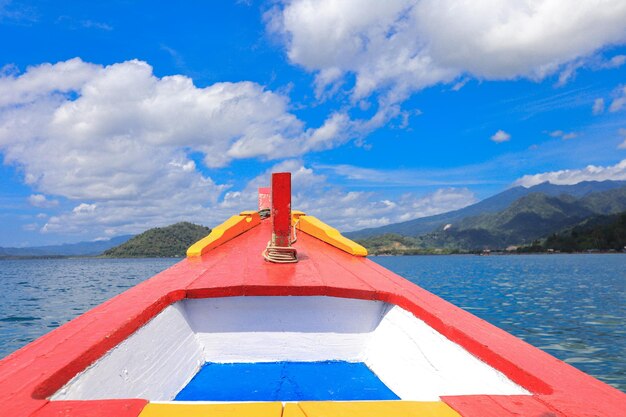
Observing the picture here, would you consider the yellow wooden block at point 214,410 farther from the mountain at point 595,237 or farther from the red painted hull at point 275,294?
the mountain at point 595,237

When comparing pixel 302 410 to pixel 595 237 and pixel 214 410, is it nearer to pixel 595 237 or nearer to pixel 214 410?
pixel 214 410

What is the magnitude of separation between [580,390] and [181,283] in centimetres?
289

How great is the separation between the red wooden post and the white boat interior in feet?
2.69

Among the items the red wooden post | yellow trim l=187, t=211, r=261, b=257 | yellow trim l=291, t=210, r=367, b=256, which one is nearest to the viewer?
the red wooden post

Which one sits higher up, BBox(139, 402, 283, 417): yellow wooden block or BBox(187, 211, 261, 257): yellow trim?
BBox(187, 211, 261, 257): yellow trim

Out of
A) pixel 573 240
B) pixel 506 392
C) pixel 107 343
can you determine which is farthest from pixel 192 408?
pixel 573 240

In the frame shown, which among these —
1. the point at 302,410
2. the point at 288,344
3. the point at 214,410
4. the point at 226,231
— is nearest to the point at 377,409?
the point at 302,410

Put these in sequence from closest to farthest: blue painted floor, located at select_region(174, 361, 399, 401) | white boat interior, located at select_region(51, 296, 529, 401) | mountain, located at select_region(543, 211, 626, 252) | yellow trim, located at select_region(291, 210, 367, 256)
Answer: white boat interior, located at select_region(51, 296, 529, 401) → blue painted floor, located at select_region(174, 361, 399, 401) → yellow trim, located at select_region(291, 210, 367, 256) → mountain, located at select_region(543, 211, 626, 252)

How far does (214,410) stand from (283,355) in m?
2.24

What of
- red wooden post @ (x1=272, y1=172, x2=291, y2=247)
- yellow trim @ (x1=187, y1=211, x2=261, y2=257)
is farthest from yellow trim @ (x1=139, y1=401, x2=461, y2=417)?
yellow trim @ (x1=187, y1=211, x2=261, y2=257)

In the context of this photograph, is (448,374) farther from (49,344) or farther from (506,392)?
(49,344)

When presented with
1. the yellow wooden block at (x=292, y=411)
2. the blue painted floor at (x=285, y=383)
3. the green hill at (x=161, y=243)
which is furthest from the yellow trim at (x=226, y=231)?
the green hill at (x=161, y=243)

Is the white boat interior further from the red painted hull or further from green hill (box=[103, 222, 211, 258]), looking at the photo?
green hill (box=[103, 222, 211, 258])

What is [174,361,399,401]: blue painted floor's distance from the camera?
9.29 ft
